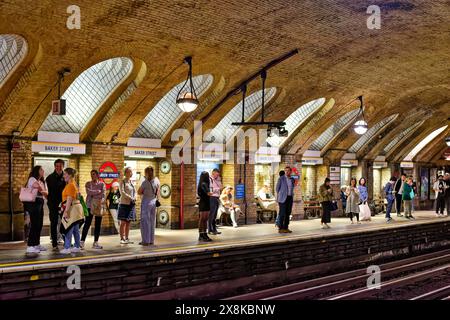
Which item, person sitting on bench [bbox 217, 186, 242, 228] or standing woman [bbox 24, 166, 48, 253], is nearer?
standing woman [bbox 24, 166, 48, 253]

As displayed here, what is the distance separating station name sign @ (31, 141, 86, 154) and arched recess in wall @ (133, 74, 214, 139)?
2127 mm

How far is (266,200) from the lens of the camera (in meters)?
20.4

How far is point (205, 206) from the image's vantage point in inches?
516

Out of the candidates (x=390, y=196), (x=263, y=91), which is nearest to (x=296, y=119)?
(x=390, y=196)

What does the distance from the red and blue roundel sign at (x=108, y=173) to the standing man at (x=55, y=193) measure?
3.57 meters

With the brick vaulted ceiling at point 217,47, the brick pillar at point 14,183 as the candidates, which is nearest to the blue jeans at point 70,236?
the brick pillar at point 14,183

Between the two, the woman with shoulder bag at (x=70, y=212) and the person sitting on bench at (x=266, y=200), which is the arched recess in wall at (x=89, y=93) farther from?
the person sitting on bench at (x=266, y=200)

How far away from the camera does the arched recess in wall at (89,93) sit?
575 inches

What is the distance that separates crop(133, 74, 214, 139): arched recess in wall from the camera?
1677cm

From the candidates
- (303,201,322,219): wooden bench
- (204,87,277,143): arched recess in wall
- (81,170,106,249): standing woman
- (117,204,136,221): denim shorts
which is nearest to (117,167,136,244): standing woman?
(117,204,136,221): denim shorts

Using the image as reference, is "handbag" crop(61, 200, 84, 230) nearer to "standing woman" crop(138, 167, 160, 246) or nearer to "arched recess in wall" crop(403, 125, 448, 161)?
"standing woman" crop(138, 167, 160, 246)

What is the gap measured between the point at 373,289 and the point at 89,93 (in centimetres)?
792
